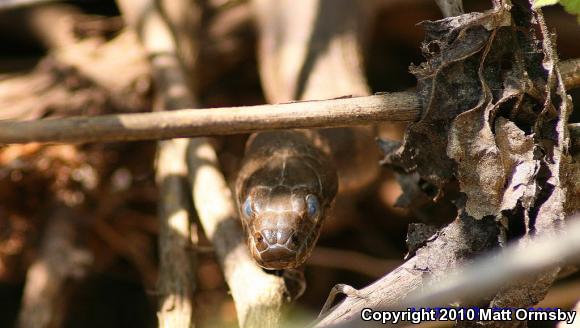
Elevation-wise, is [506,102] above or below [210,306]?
above

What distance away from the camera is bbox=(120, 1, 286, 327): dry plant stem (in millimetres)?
2197

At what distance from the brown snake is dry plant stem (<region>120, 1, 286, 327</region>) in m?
0.06

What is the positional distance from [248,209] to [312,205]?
0.24m

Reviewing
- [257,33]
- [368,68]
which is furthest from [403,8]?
[257,33]

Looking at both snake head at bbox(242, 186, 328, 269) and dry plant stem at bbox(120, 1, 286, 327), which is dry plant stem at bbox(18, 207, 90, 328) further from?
snake head at bbox(242, 186, 328, 269)

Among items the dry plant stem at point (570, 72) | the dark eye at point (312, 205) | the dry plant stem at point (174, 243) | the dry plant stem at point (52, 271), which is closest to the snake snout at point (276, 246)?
the dark eye at point (312, 205)

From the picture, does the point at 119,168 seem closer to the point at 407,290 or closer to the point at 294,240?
the point at 294,240

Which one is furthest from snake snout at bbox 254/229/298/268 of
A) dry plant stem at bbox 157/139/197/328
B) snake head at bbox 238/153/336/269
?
dry plant stem at bbox 157/139/197/328

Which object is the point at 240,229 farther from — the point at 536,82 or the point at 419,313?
the point at 536,82

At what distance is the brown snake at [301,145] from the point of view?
7.94 ft

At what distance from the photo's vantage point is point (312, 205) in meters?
2.53

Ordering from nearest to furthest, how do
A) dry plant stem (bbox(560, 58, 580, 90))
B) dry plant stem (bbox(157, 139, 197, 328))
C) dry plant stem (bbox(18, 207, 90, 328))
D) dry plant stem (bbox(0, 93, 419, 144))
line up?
dry plant stem (bbox(0, 93, 419, 144)), dry plant stem (bbox(560, 58, 580, 90)), dry plant stem (bbox(157, 139, 197, 328)), dry plant stem (bbox(18, 207, 90, 328))

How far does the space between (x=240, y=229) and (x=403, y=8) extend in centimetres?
229

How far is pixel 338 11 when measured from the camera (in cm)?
395
